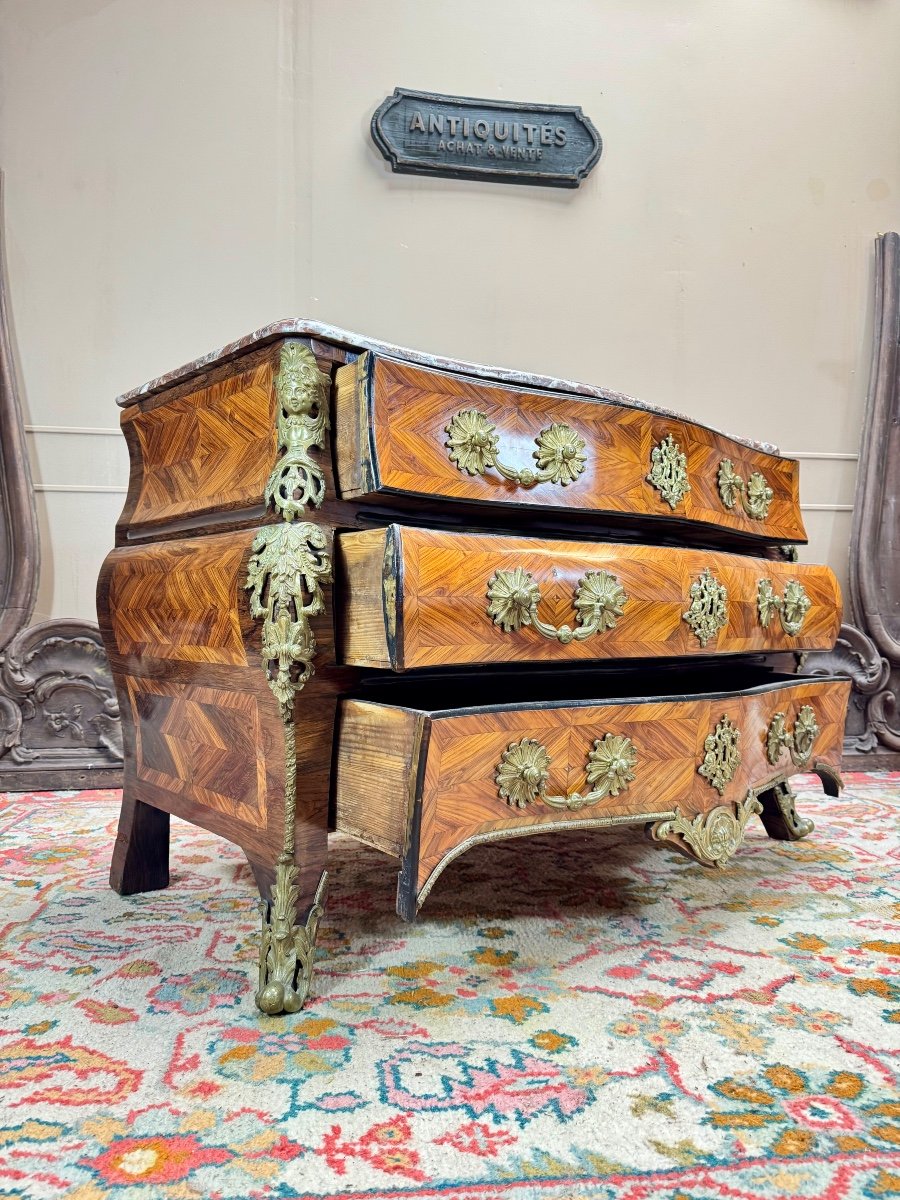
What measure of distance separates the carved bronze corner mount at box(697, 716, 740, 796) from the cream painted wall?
1735 mm

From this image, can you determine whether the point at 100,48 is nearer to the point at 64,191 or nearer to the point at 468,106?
the point at 64,191

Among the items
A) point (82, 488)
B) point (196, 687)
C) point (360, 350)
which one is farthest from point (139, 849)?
point (82, 488)

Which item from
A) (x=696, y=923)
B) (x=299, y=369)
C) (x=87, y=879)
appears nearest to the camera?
(x=299, y=369)

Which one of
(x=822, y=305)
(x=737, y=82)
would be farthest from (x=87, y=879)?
(x=737, y=82)

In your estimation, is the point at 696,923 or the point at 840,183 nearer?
the point at 696,923

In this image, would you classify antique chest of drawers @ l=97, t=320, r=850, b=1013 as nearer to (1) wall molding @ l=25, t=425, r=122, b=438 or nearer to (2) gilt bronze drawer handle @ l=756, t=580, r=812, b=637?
(2) gilt bronze drawer handle @ l=756, t=580, r=812, b=637

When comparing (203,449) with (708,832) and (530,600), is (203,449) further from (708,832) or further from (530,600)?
(708,832)

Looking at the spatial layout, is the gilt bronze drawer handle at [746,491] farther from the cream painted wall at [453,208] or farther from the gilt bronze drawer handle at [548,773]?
the cream painted wall at [453,208]

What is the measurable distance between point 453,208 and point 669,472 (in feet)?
5.81

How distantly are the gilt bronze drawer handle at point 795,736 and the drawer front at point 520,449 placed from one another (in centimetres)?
32

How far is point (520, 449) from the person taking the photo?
1070 mm

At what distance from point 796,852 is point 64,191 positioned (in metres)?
2.50

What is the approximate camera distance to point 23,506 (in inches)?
91.9

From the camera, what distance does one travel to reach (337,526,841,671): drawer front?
0.89 m
